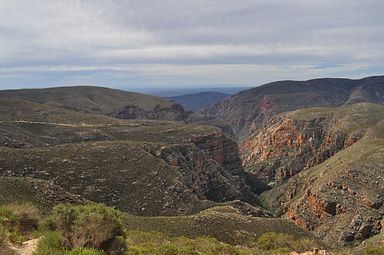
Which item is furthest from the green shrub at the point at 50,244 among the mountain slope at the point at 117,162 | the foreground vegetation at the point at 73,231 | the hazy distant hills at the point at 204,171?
the mountain slope at the point at 117,162

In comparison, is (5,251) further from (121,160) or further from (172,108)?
(172,108)

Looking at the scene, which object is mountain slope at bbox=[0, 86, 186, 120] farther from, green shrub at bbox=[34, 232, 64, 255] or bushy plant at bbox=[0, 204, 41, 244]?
green shrub at bbox=[34, 232, 64, 255]

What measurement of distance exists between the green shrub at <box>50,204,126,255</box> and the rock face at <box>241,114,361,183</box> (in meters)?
95.1

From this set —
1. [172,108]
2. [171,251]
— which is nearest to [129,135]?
[171,251]

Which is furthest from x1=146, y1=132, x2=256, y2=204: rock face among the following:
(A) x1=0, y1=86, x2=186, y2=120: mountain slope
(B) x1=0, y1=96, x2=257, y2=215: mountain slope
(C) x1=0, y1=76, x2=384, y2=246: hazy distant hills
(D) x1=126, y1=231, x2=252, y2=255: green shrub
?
(A) x1=0, y1=86, x2=186, y2=120: mountain slope

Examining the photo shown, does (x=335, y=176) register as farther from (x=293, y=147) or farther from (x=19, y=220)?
(x=19, y=220)

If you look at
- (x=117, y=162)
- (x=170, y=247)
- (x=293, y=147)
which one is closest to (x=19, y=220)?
(x=170, y=247)

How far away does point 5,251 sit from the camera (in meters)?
15.1

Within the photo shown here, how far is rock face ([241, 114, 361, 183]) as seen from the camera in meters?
114

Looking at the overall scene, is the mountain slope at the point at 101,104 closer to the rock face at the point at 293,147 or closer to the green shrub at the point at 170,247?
the rock face at the point at 293,147

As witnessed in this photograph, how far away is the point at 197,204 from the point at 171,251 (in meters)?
32.8

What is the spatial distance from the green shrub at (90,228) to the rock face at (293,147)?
95.1m

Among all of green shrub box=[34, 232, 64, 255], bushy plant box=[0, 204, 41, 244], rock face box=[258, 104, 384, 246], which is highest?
green shrub box=[34, 232, 64, 255]

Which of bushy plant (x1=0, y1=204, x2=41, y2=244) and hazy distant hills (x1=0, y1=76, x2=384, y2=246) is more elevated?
bushy plant (x1=0, y1=204, x2=41, y2=244)
